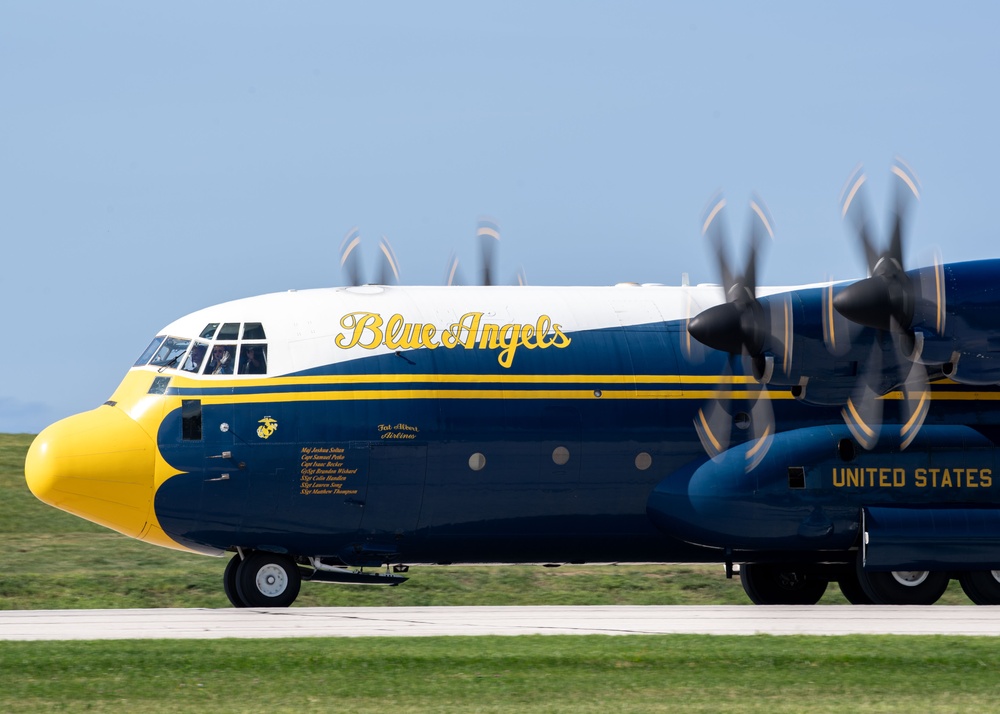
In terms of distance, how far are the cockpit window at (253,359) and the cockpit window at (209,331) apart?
481 millimetres

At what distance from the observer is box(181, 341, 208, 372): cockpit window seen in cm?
1927

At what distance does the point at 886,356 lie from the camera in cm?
1859

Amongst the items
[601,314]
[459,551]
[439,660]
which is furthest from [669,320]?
[439,660]

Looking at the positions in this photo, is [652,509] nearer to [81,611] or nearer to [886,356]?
[886,356]

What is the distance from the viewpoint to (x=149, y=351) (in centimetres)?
2000

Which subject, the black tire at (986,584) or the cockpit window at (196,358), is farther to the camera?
the black tire at (986,584)

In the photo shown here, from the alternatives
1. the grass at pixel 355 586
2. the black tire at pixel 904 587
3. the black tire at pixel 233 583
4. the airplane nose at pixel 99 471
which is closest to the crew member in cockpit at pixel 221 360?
the airplane nose at pixel 99 471

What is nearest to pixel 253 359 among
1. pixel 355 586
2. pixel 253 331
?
pixel 253 331

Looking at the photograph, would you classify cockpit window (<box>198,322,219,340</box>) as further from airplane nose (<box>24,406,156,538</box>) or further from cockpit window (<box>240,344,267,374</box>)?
airplane nose (<box>24,406,156,538</box>)

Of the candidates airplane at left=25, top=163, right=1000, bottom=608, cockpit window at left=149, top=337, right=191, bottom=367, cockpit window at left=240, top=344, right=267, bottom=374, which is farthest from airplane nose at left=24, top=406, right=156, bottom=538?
cockpit window at left=240, top=344, right=267, bottom=374

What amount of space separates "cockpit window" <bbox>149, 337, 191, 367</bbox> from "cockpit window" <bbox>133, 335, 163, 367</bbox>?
0.11 metres

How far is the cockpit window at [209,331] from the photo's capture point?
63.7 feet

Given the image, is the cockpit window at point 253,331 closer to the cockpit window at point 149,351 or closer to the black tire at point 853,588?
the cockpit window at point 149,351

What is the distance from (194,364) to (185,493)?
1.70 m
